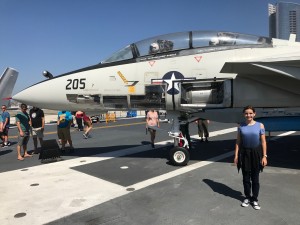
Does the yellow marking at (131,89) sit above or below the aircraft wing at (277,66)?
below

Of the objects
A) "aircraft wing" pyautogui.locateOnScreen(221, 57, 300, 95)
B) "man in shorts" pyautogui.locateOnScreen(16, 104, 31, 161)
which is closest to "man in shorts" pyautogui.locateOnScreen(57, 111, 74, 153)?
"man in shorts" pyautogui.locateOnScreen(16, 104, 31, 161)

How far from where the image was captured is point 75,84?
7.15m

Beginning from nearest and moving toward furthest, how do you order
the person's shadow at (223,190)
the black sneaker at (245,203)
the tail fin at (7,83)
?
the black sneaker at (245,203) < the person's shadow at (223,190) < the tail fin at (7,83)

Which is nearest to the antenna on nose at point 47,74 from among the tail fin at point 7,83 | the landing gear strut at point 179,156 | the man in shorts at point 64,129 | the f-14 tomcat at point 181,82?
the f-14 tomcat at point 181,82

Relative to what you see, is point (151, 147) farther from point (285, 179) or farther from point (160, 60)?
point (285, 179)

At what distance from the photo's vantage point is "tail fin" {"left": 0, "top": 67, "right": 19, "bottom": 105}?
2009cm

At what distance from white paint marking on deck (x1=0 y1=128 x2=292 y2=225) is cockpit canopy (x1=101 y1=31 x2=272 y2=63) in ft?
10.4

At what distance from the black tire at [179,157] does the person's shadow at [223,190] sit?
1.22 m

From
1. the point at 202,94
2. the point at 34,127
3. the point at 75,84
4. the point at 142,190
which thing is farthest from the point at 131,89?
the point at 34,127

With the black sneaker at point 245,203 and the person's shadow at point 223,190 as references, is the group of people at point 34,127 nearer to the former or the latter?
the person's shadow at point 223,190

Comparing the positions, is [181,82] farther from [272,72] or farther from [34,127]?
[34,127]

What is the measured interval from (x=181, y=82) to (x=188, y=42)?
111 cm

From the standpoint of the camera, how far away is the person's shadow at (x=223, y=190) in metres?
4.79

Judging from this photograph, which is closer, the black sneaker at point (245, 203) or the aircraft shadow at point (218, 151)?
the black sneaker at point (245, 203)
